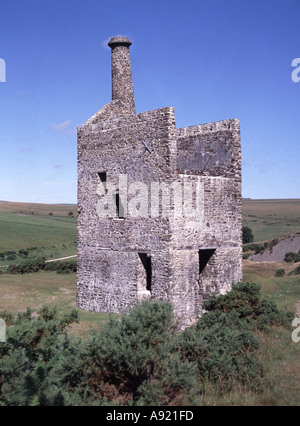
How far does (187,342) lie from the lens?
9.44m

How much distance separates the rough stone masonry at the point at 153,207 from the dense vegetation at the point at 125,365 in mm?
4967

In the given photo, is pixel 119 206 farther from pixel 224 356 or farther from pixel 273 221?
pixel 273 221

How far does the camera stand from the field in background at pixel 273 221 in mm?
73863

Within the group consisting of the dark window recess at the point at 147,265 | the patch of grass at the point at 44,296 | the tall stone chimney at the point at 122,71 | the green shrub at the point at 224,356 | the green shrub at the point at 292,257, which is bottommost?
the patch of grass at the point at 44,296

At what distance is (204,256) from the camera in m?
16.1

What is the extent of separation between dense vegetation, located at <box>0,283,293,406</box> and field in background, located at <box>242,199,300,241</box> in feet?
190

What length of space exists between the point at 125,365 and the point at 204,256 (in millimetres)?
8815

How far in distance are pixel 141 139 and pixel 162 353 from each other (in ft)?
29.2

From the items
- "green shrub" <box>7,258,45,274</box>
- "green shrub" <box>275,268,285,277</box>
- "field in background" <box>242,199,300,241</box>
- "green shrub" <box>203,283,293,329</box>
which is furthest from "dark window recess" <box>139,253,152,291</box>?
"field in background" <box>242,199,300,241</box>

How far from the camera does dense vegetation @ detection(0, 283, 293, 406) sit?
7.00 metres

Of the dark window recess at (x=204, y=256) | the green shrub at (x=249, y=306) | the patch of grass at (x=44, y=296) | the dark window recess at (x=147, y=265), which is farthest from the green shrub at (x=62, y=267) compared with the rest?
the green shrub at (x=249, y=306)

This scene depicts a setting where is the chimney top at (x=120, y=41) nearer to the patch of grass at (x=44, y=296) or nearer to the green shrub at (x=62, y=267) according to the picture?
the patch of grass at (x=44, y=296)

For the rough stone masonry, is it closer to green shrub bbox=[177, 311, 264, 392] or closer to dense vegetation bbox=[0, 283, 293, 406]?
green shrub bbox=[177, 311, 264, 392]

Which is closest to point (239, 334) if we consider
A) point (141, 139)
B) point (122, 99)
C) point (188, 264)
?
point (188, 264)
